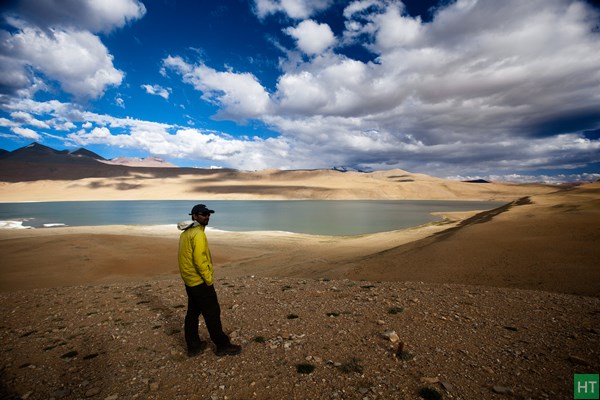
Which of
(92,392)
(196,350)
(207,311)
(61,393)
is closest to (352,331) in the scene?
(207,311)

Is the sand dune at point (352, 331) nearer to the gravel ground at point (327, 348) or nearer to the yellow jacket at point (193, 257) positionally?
the gravel ground at point (327, 348)

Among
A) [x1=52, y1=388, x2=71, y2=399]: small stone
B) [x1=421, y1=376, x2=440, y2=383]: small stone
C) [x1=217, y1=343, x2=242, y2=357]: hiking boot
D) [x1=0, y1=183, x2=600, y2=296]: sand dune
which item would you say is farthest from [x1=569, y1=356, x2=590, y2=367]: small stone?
[x1=52, y1=388, x2=71, y2=399]: small stone

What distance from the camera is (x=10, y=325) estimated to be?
7500 millimetres

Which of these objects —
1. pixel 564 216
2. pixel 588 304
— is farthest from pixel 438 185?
pixel 588 304

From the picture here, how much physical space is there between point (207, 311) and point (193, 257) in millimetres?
1013

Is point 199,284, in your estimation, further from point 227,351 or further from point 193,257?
point 227,351

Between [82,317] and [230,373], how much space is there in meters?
5.57

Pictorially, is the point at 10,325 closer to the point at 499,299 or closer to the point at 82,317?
the point at 82,317

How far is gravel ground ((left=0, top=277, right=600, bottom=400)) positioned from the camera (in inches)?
170

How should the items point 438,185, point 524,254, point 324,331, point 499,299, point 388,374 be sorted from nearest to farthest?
point 388,374 < point 324,331 < point 499,299 < point 524,254 < point 438,185

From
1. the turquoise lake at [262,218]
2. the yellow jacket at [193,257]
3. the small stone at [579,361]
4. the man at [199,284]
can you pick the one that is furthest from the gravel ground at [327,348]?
the turquoise lake at [262,218]

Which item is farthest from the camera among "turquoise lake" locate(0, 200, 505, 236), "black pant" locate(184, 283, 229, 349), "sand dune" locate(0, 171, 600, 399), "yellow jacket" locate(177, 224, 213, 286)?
"turquoise lake" locate(0, 200, 505, 236)

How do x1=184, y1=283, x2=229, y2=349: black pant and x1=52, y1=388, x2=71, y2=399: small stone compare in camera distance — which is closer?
x1=52, y1=388, x2=71, y2=399: small stone

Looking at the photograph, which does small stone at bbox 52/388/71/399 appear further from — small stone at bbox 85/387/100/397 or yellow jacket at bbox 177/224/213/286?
yellow jacket at bbox 177/224/213/286
